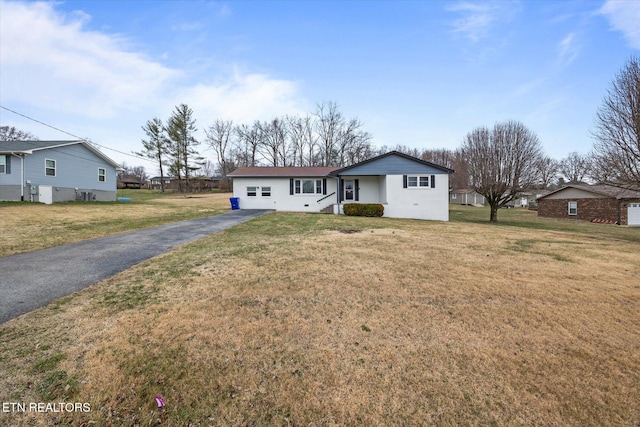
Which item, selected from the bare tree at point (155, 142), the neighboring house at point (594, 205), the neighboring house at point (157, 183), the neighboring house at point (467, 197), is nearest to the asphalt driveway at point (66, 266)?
the neighboring house at point (594, 205)

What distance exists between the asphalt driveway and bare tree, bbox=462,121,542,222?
22.1m

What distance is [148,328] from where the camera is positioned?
3230 millimetres

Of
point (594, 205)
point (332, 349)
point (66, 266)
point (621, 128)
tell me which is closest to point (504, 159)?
point (621, 128)

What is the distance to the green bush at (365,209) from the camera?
62.0 feet

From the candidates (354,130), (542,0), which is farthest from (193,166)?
(542,0)

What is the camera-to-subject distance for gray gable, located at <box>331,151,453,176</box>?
769 inches

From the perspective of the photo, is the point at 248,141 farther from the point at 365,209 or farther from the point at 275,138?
the point at 365,209

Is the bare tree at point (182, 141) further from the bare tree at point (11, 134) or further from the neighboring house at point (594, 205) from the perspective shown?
the neighboring house at point (594, 205)

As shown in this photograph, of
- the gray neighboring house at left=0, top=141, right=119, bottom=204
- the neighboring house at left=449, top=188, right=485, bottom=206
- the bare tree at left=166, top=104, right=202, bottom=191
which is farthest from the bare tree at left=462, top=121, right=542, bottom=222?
the bare tree at left=166, top=104, right=202, bottom=191

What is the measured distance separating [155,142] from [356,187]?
39168 mm

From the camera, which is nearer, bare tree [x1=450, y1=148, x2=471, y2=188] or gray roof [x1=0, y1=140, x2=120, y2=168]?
gray roof [x1=0, y1=140, x2=120, y2=168]

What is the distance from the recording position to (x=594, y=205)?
27594 millimetres

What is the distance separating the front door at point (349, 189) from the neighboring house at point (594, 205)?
2216 centimetres

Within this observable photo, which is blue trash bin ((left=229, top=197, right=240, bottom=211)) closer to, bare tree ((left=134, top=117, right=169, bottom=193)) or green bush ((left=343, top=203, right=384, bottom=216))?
green bush ((left=343, top=203, right=384, bottom=216))
